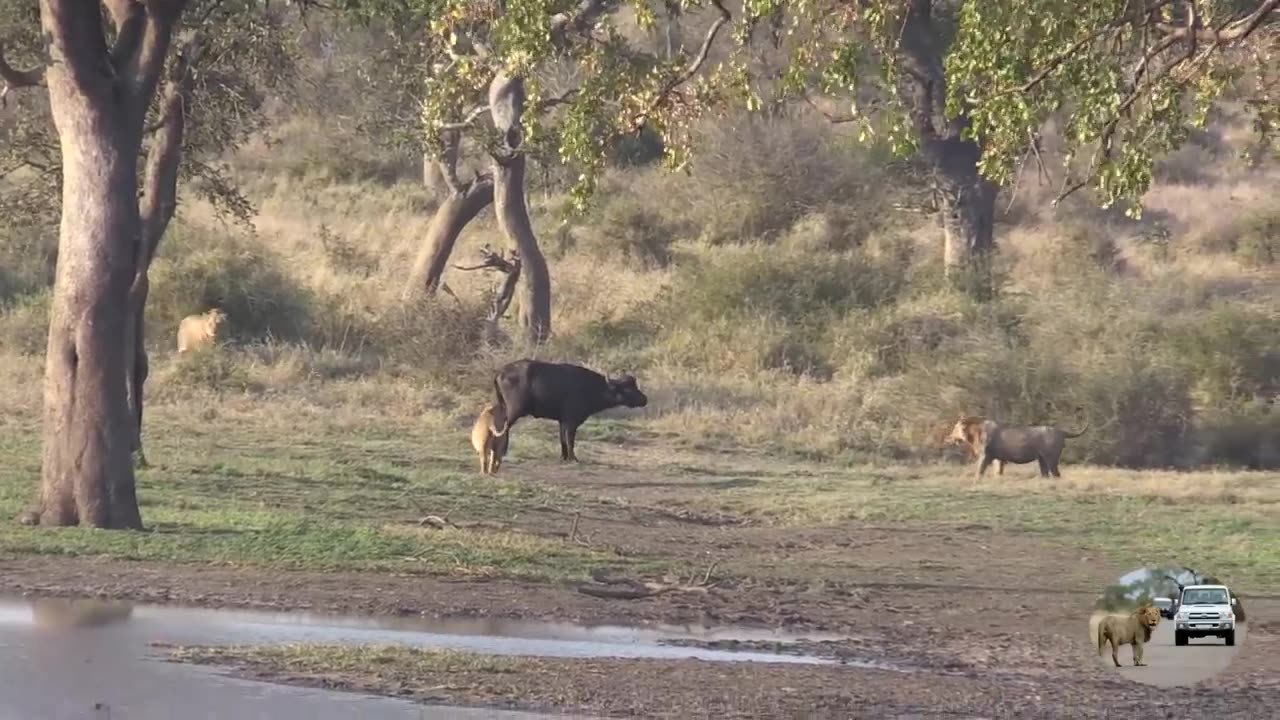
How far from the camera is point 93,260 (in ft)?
43.5

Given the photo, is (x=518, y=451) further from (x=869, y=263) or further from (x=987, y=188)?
(x=987, y=188)

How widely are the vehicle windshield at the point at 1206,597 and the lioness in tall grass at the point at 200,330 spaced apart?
58.7 feet

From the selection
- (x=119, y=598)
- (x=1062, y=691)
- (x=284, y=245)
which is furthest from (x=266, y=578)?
(x=284, y=245)

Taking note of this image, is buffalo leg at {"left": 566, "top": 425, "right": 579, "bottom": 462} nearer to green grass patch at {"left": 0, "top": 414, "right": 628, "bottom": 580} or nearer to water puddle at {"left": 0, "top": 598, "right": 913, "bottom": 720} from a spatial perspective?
green grass patch at {"left": 0, "top": 414, "right": 628, "bottom": 580}

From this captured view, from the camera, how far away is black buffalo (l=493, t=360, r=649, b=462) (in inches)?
849

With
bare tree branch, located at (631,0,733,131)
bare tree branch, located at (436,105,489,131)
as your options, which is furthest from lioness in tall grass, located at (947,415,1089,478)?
bare tree branch, located at (436,105,489,131)

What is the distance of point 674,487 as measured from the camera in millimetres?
19406

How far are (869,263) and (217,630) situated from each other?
21782 mm

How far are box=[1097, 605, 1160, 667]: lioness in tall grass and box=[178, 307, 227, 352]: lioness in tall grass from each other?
18057mm

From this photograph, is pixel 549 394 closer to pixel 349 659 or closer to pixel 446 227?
pixel 446 227

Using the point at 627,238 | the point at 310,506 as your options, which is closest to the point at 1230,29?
the point at 310,506

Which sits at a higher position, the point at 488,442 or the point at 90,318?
the point at 90,318

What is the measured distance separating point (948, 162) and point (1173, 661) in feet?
73.0

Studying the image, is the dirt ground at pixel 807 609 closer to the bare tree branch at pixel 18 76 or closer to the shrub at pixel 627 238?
the bare tree branch at pixel 18 76
